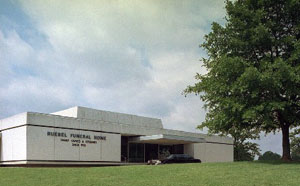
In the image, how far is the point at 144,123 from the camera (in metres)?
54.4

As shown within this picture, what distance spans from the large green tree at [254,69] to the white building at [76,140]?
1526 cm

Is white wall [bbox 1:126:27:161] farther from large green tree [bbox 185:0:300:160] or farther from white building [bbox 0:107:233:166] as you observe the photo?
large green tree [bbox 185:0:300:160]

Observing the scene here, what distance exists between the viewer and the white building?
121 feet

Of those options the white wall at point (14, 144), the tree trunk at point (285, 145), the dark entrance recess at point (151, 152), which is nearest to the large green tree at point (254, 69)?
the tree trunk at point (285, 145)

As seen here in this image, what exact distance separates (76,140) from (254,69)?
22.3 metres

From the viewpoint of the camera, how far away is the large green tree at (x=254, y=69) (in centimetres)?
2514

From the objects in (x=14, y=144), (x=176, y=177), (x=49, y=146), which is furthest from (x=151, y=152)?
(x=176, y=177)

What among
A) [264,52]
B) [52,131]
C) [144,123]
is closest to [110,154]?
[52,131]

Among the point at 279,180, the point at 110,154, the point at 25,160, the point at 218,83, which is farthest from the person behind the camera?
the point at 110,154

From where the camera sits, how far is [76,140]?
39906mm

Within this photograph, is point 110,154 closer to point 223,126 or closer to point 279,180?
point 223,126

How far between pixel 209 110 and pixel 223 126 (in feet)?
7.07

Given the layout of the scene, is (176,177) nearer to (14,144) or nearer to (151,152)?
(14,144)

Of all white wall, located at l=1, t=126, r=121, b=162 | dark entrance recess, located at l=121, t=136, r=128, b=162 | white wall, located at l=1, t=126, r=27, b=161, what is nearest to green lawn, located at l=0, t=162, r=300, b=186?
white wall, located at l=1, t=126, r=121, b=162
